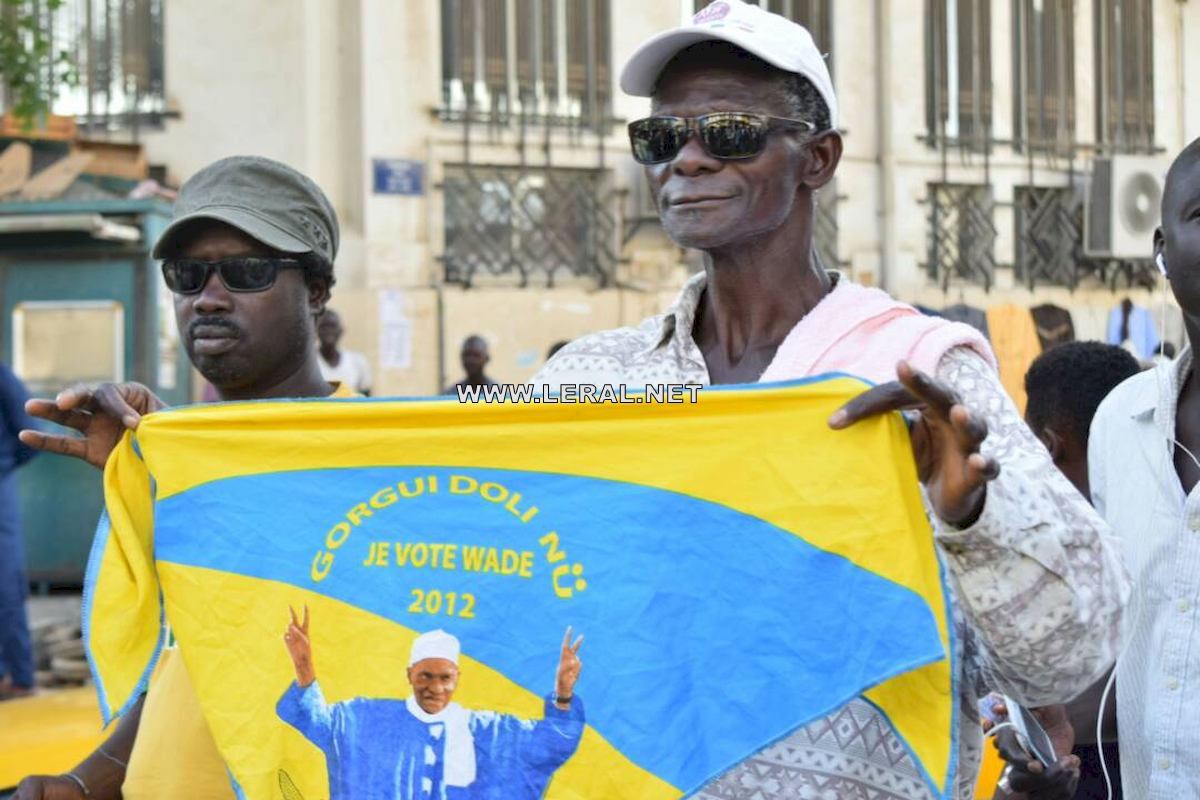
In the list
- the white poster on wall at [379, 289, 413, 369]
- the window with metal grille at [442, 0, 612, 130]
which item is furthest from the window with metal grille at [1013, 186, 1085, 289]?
the white poster on wall at [379, 289, 413, 369]

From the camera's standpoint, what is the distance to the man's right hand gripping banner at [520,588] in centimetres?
211

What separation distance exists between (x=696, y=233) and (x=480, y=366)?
981cm

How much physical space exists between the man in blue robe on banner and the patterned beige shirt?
0.27m

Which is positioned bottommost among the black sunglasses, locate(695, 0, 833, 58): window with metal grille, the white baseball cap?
the black sunglasses

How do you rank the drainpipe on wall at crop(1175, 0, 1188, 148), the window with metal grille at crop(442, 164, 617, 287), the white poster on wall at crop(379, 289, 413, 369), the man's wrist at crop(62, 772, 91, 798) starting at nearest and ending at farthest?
the man's wrist at crop(62, 772, 91, 798)
the white poster on wall at crop(379, 289, 413, 369)
the window with metal grille at crop(442, 164, 617, 287)
the drainpipe on wall at crop(1175, 0, 1188, 148)

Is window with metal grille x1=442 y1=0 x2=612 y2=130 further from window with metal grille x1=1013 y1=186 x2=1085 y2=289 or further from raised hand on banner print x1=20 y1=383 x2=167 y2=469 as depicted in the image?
raised hand on banner print x1=20 y1=383 x2=167 y2=469

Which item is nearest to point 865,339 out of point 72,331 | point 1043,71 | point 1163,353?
point 1163,353

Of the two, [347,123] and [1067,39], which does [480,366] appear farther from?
[1067,39]

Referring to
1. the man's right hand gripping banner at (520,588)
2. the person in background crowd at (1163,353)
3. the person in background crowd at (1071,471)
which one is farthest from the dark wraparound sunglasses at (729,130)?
the person in background crowd at (1071,471)

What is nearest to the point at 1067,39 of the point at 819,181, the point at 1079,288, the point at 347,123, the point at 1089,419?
the point at 1079,288

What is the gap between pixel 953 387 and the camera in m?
2.10

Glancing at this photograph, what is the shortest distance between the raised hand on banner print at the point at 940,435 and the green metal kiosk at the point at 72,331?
9041 millimetres

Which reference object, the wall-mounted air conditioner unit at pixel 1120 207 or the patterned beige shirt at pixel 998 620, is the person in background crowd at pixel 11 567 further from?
the wall-mounted air conditioner unit at pixel 1120 207

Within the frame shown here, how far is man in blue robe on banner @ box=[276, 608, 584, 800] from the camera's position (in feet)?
7.45
